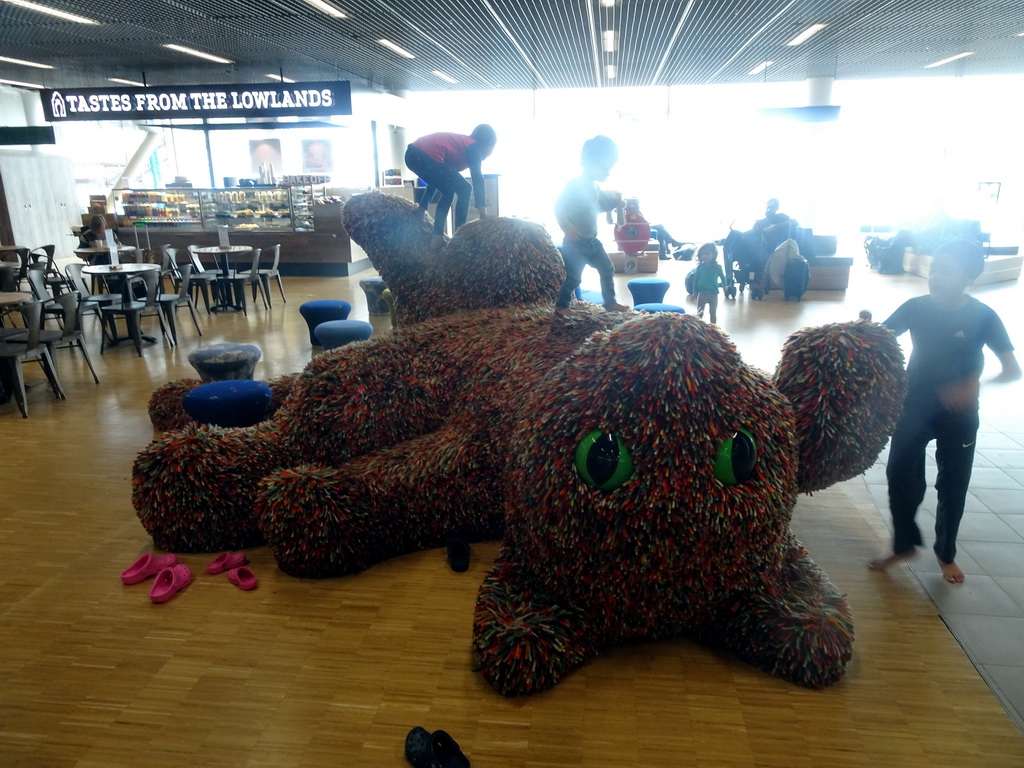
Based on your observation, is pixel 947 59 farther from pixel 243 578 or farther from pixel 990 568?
pixel 243 578

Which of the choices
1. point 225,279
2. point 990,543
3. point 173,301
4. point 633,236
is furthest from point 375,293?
point 990,543

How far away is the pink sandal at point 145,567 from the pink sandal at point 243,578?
31cm

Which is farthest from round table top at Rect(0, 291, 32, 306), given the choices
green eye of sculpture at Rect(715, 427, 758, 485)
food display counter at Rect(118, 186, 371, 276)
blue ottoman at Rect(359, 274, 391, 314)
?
food display counter at Rect(118, 186, 371, 276)

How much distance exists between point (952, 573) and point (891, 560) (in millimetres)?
230

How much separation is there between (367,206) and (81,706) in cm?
249

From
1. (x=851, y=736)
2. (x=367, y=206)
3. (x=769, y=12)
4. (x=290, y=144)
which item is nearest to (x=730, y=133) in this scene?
(x=769, y=12)

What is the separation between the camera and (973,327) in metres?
2.59

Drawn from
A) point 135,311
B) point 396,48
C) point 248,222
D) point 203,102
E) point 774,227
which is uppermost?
point 396,48

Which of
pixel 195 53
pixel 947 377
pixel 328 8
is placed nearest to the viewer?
pixel 947 377

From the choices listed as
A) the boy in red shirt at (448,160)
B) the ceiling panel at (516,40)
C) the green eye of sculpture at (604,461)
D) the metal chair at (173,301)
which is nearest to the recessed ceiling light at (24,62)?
the ceiling panel at (516,40)

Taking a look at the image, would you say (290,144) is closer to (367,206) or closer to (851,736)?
(367,206)

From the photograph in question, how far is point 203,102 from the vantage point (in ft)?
27.3

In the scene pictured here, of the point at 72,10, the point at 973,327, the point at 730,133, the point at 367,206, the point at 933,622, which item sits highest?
the point at 72,10

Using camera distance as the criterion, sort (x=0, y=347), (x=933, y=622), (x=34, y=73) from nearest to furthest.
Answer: (x=933, y=622) → (x=0, y=347) → (x=34, y=73)
